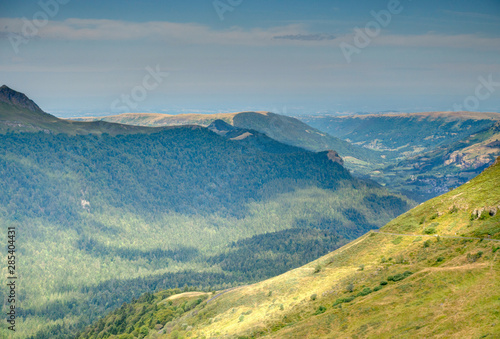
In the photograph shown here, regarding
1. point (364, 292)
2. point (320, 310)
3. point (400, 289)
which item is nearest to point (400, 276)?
point (400, 289)

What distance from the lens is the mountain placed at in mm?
87812

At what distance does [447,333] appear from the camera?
3132 inches

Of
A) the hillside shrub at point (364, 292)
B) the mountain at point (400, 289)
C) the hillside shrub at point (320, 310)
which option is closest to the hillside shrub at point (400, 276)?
the mountain at point (400, 289)

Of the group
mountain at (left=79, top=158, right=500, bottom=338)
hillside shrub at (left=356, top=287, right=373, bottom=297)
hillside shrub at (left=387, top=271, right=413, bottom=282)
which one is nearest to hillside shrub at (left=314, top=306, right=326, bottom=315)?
mountain at (left=79, top=158, right=500, bottom=338)

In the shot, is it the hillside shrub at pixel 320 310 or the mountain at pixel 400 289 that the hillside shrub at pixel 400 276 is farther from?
the hillside shrub at pixel 320 310

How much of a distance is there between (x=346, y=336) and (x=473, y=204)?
215 feet

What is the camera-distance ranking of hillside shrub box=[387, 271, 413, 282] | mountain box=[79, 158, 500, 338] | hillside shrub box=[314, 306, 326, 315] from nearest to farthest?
mountain box=[79, 158, 500, 338] → hillside shrub box=[387, 271, 413, 282] → hillside shrub box=[314, 306, 326, 315]

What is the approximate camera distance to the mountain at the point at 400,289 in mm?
87812

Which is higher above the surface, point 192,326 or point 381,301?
point 381,301

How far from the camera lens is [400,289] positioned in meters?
103

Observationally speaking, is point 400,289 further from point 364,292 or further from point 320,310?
point 320,310

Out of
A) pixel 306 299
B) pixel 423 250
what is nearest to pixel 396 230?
pixel 423 250

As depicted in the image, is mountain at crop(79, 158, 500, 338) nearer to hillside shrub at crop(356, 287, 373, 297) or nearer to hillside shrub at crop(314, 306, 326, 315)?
hillside shrub at crop(356, 287, 373, 297)

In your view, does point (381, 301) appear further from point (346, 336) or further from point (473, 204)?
point (473, 204)
